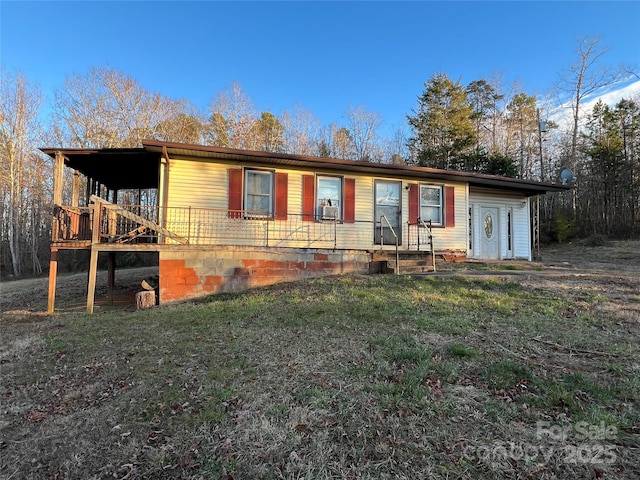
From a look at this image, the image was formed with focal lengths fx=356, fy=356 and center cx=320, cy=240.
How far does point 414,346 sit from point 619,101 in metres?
30.0

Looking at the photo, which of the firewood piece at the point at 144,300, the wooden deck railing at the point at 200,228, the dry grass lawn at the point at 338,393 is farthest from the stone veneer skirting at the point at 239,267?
the dry grass lawn at the point at 338,393

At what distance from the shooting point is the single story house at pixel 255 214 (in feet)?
26.8

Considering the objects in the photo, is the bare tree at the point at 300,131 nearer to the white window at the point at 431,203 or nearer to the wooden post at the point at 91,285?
the white window at the point at 431,203

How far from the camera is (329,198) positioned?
1039 centimetres

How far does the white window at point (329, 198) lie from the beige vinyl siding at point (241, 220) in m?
0.21

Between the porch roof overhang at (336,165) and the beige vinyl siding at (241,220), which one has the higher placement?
the porch roof overhang at (336,165)

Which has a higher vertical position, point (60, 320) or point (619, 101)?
point (619, 101)

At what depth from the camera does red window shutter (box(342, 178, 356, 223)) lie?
34.0 feet

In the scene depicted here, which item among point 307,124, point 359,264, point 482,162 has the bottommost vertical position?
point 359,264

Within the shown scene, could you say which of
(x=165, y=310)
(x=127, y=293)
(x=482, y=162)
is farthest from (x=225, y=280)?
(x=482, y=162)

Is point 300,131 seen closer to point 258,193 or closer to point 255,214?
point 258,193

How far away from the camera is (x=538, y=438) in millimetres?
2539

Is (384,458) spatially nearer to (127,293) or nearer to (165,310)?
(165,310)

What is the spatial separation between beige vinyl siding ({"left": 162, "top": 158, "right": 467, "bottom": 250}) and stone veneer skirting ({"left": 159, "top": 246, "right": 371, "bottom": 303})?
78 cm
